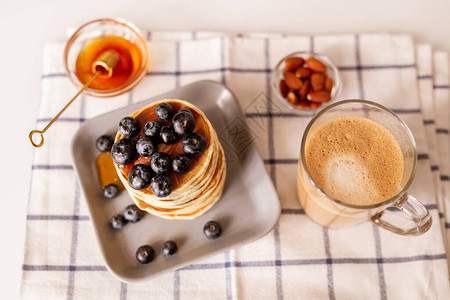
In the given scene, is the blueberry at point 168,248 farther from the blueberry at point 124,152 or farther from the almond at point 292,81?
the almond at point 292,81

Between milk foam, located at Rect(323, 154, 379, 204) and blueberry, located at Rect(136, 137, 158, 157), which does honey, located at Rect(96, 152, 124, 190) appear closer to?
blueberry, located at Rect(136, 137, 158, 157)

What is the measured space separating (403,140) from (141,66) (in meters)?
0.95

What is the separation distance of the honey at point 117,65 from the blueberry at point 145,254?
0.61 metres

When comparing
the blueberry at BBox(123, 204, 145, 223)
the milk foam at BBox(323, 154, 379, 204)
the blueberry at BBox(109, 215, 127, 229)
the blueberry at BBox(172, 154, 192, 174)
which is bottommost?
the blueberry at BBox(109, 215, 127, 229)

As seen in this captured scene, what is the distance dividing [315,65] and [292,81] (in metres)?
0.10

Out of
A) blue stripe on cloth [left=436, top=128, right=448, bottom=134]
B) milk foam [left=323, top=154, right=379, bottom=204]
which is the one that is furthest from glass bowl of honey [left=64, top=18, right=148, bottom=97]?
blue stripe on cloth [left=436, top=128, right=448, bottom=134]

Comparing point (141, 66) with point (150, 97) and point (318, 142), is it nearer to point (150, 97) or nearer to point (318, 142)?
point (150, 97)

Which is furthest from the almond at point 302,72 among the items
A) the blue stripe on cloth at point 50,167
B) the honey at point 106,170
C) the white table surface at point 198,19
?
the blue stripe on cloth at point 50,167

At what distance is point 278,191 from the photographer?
1423 millimetres

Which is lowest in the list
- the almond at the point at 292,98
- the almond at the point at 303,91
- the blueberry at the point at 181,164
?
the blueberry at the point at 181,164

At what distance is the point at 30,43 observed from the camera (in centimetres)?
164

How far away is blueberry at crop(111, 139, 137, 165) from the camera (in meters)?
1.14

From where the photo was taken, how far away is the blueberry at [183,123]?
112 centimetres

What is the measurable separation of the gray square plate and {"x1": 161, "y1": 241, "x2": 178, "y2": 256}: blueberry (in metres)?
0.02
